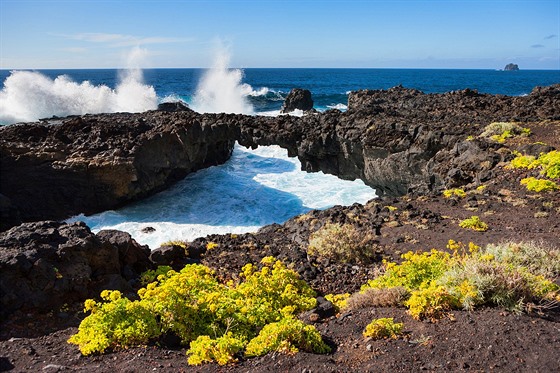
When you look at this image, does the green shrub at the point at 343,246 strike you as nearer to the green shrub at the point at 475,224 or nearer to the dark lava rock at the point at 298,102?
the green shrub at the point at 475,224

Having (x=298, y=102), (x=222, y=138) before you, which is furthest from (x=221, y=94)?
(x=222, y=138)

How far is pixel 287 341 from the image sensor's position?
5.41m

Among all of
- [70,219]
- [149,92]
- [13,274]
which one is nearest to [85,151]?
[70,219]

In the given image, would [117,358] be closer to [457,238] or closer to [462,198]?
[457,238]

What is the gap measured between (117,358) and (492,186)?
12.7m

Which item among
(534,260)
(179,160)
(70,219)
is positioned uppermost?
(534,260)

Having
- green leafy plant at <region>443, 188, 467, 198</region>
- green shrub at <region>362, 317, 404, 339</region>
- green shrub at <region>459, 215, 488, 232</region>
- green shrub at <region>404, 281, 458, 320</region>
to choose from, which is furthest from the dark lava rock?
green shrub at <region>362, 317, 404, 339</region>

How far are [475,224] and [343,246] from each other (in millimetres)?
3660

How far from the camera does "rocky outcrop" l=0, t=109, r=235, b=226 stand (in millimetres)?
20672

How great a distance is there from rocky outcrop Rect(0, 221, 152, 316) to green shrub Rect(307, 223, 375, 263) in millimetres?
4322

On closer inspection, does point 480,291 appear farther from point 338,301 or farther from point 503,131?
point 503,131

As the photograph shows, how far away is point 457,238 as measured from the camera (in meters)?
10.8

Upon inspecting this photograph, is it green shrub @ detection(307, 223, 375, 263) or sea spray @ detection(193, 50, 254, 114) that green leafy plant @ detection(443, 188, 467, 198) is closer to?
green shrub @ detection(307, 223, 375, 263)

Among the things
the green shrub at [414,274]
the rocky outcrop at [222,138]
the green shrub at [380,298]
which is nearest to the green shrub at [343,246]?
the green shrub at [414,274]
